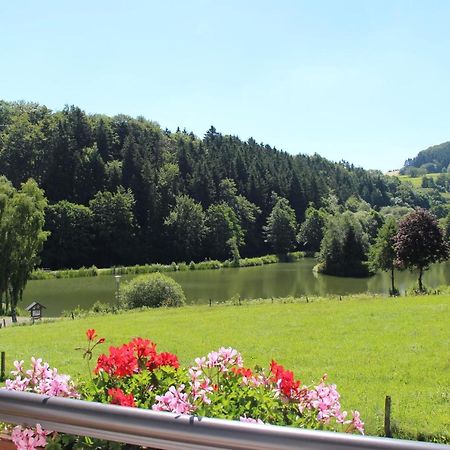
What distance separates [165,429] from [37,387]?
53.1 inches

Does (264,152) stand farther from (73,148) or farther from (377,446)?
(377,446)

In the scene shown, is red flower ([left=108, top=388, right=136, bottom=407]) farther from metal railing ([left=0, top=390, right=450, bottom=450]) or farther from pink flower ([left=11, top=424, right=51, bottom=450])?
metal railing ([left=0, top=390, right=450, bottom=450])

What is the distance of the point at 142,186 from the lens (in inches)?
4409

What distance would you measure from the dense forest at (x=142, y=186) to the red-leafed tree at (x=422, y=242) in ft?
196

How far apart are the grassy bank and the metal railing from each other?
229 ft

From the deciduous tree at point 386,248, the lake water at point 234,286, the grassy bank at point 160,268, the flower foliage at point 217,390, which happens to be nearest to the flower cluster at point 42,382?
the flower foliage at point 217,390

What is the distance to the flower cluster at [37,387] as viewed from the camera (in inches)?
90.3

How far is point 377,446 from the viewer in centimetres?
151

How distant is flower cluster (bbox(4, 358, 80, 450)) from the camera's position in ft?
7.52

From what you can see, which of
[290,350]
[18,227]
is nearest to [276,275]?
[18,227]

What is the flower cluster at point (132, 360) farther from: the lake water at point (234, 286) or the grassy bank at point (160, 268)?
the grassy bank at point (160, 268)

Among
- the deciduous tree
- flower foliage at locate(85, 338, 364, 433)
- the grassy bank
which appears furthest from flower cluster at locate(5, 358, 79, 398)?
the grassy bank

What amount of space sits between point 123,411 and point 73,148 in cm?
11967

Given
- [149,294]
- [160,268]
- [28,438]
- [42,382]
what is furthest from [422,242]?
[160,268]
